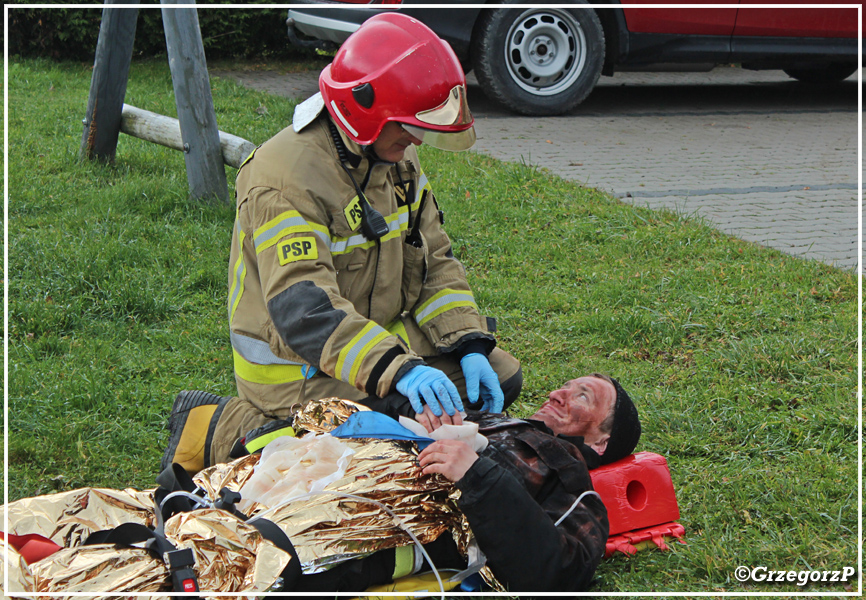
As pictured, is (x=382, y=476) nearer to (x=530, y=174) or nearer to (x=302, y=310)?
(x=302, y=310)

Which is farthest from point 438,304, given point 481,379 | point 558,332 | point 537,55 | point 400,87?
point 537,55

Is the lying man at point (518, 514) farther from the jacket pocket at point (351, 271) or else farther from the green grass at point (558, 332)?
the jacket pocket at point (351, 271)

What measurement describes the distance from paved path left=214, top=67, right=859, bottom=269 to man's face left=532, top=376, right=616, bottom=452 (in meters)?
2.82

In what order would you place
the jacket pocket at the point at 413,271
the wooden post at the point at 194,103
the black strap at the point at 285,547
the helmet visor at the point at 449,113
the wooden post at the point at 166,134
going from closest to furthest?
the black strap at the point at 285,547, the helmet visor at the point at 449,113, the jacket pocket at the point at 413,271, the wooden post at the point at 194,103, the wooden post at the point at 166,134

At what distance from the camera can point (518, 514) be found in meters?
2.50

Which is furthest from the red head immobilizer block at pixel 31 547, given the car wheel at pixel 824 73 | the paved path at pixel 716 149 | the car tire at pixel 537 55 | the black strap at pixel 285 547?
the car wheel at pixel 824 73

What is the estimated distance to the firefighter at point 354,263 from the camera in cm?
275

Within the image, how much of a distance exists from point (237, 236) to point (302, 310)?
1.62 feet

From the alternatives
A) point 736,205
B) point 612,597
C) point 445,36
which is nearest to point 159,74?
point 445,36

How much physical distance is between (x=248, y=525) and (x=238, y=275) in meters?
1.01

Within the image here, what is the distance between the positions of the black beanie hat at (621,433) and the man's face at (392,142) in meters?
1.20

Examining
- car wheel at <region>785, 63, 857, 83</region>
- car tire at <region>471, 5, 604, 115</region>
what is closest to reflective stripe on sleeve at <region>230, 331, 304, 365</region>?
car tire at <region>471, 5, 604, 115</region>

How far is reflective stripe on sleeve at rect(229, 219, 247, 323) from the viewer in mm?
3016

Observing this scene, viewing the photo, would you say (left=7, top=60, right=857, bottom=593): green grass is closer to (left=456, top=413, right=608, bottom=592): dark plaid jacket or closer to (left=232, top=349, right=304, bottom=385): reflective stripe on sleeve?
(left=456, top=413, right=608, bottom=592): dark plaid jacket
